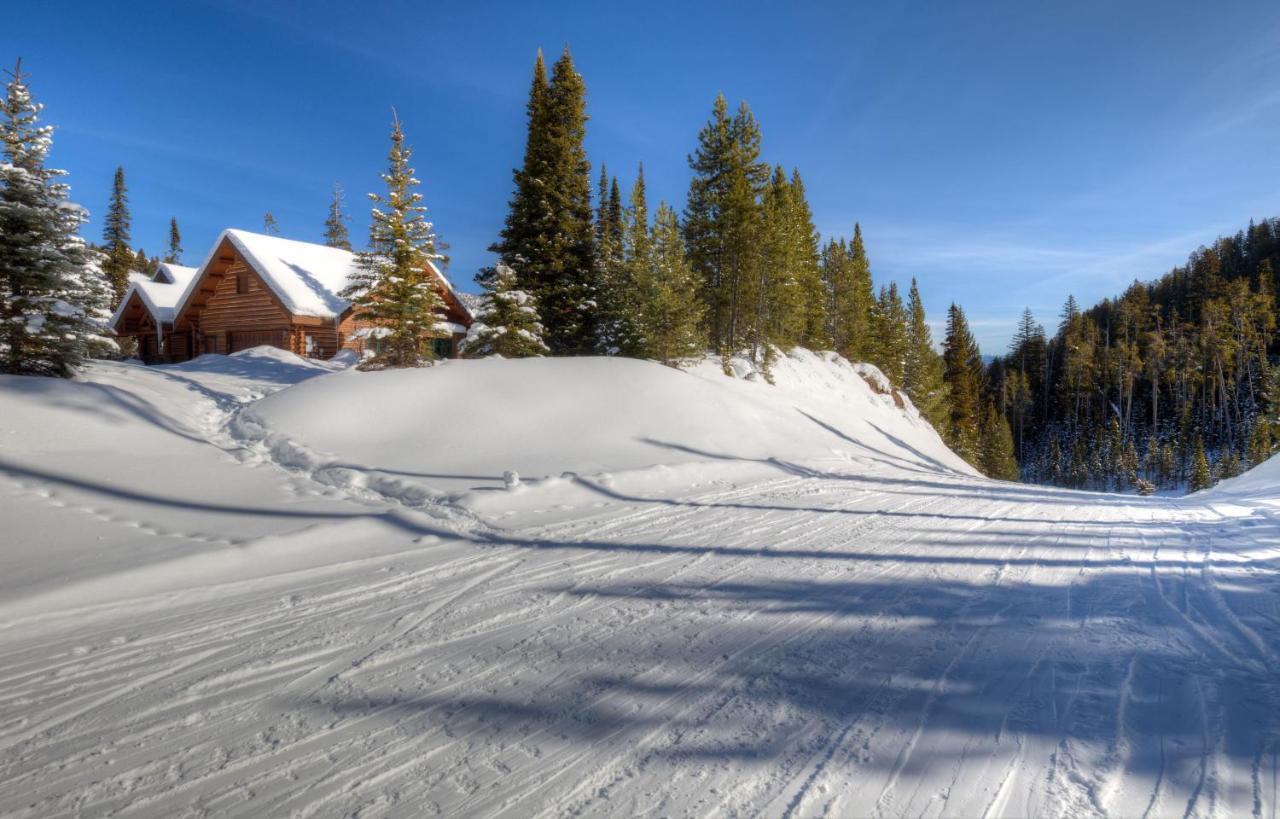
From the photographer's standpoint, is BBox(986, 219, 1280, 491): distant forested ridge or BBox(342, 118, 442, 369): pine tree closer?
BBox(342, 118, 442, 369): pine tree

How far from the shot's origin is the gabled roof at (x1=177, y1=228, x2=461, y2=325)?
2334 centimetres

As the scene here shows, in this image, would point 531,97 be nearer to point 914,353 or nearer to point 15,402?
point 15,402

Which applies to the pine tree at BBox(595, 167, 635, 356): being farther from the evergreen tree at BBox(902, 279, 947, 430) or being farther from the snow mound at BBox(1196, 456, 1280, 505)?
the evergreen tree at BBox(902, 279, 947, 430)

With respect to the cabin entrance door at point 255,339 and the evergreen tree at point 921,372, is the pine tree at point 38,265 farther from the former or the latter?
the evergreen tree at point 921,372

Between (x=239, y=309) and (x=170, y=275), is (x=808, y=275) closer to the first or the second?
(x=239, y=309)

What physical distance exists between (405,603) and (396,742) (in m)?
1.66

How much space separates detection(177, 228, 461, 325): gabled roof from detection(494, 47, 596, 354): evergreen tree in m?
5.19

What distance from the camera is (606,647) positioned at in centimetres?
331

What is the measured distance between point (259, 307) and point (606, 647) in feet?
87.3

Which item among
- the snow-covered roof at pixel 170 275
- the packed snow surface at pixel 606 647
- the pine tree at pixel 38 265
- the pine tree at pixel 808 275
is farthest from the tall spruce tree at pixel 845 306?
the snow-covered roof at pixel 170 275

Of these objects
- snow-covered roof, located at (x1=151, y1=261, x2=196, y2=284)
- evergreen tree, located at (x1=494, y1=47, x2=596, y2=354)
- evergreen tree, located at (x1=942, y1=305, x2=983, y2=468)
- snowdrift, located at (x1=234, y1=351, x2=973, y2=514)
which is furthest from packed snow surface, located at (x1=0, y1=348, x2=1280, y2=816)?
evergreen tree, located at (x1=942, y1=305, x2=983, y2=468)

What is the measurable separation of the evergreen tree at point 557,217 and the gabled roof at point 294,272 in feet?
17.0

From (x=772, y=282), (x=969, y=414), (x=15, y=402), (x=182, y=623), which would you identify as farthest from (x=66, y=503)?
(x=969, y=414)

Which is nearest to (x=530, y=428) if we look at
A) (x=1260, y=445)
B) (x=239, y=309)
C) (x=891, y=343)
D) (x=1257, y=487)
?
(x=1257, y=487)
